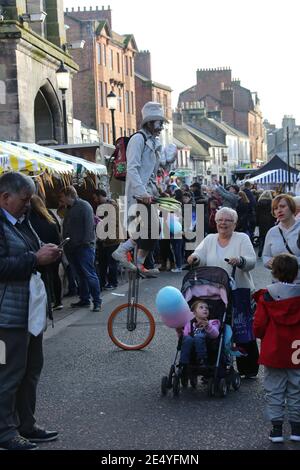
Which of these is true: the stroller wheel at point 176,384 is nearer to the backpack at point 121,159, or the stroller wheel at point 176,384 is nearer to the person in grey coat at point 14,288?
the person in grey coat at point 14,288

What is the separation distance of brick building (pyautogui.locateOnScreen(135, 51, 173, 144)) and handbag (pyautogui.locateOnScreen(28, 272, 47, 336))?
72257 mm

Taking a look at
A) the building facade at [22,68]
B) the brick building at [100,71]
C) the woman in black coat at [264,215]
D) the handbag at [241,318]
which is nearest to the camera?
the handbag at [241,318]

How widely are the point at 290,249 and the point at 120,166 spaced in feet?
6.79

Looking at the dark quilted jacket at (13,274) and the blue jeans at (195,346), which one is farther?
the blue jeans at (195,346)

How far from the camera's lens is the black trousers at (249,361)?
283 inches

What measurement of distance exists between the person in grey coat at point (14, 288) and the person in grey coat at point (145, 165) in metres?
2.28

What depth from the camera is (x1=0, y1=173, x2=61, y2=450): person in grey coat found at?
5.01 metres

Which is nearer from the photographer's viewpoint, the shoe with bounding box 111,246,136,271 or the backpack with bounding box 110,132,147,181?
the shoe with bounding box 111,246,136,271

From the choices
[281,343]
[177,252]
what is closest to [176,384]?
[281,343]

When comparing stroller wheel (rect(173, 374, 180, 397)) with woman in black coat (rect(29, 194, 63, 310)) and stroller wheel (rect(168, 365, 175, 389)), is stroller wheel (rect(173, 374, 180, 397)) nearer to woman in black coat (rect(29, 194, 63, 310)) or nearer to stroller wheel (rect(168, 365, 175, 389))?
stroller wheel (rect(168, 365, 175, 389))

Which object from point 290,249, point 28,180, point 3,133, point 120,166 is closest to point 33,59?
point 3,133

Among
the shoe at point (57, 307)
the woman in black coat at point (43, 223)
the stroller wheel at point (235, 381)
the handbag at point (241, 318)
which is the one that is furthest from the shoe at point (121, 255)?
the shoe at point (57, 307)

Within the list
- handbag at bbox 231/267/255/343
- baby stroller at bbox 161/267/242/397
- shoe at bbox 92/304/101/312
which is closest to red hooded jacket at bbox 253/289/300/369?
baby stroller at bbox 161/267/242/397

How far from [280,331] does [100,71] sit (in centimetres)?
6310
